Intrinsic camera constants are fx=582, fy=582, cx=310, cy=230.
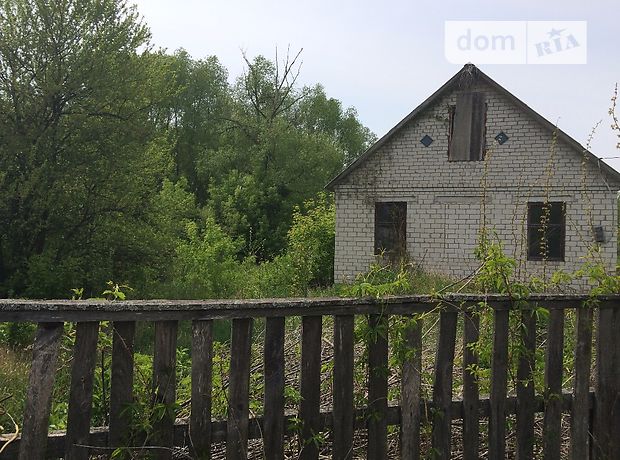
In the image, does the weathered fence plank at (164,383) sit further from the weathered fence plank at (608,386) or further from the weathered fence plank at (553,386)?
the weathered fence plank at (608,386)

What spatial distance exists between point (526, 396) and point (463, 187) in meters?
11.3

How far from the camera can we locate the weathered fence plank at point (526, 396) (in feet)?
10.1

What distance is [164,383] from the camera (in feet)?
8.21

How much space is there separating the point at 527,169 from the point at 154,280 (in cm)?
942

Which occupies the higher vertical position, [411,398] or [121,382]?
[121,382]

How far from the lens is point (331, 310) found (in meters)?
2.71

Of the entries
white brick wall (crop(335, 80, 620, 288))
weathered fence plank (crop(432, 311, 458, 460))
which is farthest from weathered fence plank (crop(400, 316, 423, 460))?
white brick wall (crop(335, 80, 620, 288))

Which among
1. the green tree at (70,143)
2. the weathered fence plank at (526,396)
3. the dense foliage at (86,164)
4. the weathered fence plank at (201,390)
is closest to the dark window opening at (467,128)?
the dense foliage at (86,164)

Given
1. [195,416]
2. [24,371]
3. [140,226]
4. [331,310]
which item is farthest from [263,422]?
[140,226]

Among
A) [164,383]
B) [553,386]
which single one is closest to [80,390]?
[164,383]

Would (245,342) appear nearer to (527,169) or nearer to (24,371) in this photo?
(24,371)

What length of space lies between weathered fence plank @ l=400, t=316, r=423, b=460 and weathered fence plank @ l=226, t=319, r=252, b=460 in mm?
798

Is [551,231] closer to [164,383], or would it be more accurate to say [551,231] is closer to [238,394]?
[238,394]

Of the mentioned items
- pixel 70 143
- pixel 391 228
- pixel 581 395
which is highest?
pixel 70 143
